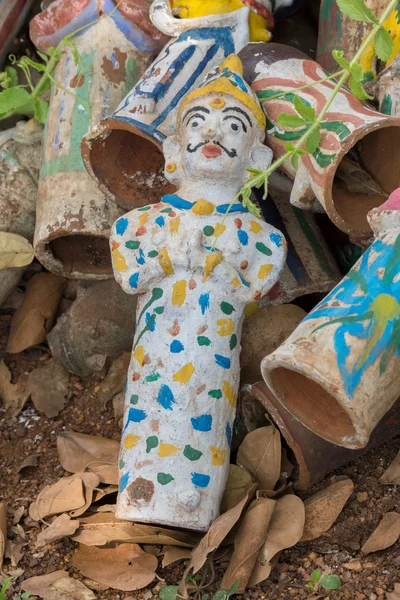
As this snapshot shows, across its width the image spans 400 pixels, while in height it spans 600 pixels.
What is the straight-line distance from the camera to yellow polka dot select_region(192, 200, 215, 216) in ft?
5.00

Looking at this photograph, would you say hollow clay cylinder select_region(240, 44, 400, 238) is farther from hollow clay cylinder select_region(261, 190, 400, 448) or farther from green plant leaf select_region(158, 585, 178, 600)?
green plant leaf select_region(158, 585, 178, 600)

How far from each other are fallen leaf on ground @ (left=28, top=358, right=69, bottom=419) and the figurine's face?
1.88ft

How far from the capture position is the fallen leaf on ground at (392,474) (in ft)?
4.97

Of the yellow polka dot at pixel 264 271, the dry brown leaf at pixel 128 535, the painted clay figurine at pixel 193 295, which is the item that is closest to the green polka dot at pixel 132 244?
the painted clay figurine at pixel 193 295

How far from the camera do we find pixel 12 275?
194 cm

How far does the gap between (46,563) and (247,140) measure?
78cm

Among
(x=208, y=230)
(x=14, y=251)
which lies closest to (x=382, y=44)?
(x=208, y=230)

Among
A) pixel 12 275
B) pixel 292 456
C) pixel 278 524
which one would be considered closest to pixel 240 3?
pixel 12 275

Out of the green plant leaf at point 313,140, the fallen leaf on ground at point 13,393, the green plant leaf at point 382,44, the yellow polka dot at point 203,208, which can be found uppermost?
the green plant leaf at point 382,44

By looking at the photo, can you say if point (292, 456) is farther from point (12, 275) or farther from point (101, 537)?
point (12, 275)

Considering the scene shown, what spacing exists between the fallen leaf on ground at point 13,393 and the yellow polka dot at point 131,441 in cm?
47

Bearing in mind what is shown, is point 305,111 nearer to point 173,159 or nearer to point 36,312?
point 173,159

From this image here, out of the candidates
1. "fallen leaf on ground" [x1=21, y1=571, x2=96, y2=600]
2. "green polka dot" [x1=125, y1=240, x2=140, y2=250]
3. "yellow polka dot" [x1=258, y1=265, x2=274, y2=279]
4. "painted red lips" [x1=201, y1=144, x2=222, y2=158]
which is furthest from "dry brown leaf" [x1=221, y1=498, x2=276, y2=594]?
"painted red lips" [x1=201, y1=144, x2=222, y2=158]

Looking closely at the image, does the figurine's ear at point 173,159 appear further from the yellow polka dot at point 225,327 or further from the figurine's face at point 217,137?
the yellow polka dot at point 225,327
